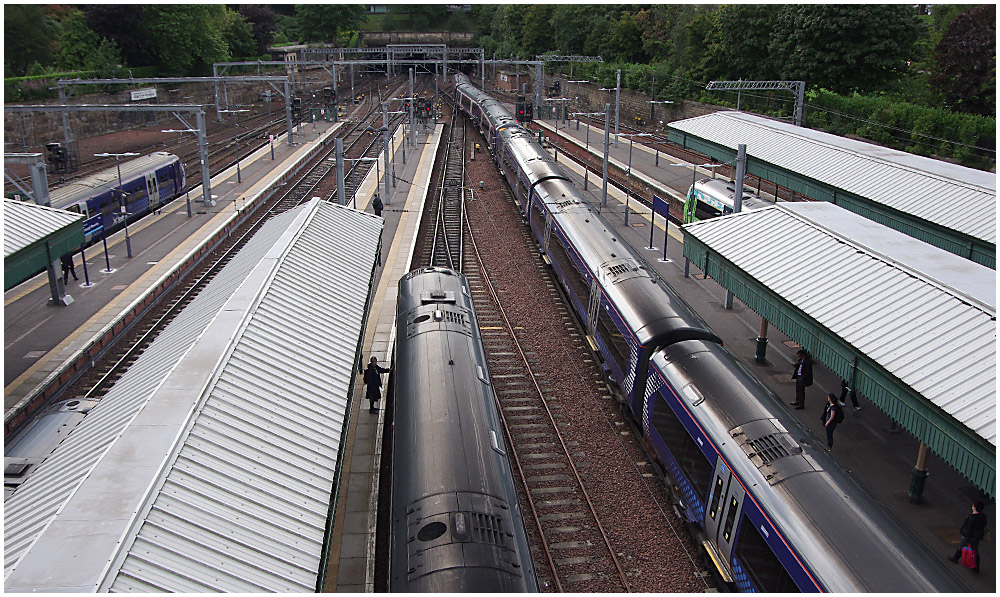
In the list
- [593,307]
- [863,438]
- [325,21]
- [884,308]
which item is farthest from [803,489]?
[325,21]

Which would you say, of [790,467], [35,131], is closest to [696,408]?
[790,467]

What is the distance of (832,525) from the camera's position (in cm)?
901

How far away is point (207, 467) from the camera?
904 cm

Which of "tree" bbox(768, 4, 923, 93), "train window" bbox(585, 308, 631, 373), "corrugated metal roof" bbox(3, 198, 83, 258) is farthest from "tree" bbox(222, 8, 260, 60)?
"train window" bbox(585, 308, 631, 373)

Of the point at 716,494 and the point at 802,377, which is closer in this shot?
the point at 716,494

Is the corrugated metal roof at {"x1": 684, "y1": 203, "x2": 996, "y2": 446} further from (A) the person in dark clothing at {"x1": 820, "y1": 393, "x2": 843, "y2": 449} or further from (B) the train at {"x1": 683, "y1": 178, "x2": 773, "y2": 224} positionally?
(B) the train at {"x1": 683, "y1": 178, "x2": 773, "y2": 224}

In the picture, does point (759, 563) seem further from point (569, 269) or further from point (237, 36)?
point (237, 36)

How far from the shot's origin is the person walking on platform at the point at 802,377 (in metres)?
16.8

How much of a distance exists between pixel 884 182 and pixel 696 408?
16.9 metres

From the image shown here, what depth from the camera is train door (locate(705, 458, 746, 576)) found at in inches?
426

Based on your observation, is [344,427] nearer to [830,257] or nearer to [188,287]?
[830,257]

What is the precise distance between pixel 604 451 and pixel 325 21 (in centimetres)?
13840

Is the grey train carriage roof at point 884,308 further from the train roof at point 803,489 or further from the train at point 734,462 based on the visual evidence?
the train roof at point 803,489

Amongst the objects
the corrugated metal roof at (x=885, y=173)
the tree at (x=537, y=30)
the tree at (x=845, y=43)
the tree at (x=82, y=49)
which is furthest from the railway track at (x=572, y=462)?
the tree at (x=537, y=30)
